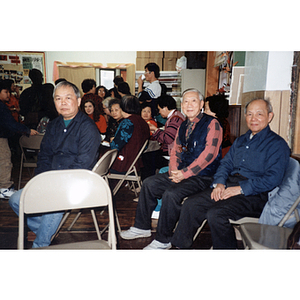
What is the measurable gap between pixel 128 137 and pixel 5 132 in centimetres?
173

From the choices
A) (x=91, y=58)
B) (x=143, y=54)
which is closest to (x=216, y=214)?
(x=143, y=54)

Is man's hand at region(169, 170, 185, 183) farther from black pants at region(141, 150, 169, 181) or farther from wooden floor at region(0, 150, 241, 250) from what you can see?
black pants at region(141, 150, 169, 181)

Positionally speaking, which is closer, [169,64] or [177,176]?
[177,176]

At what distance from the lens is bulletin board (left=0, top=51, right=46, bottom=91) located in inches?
220

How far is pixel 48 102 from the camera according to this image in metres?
3.34

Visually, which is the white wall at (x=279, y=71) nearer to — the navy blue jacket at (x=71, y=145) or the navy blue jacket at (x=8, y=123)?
the navy blue jacket at (x=71, y=145)

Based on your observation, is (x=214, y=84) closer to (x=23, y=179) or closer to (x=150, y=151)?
(x=150, y=151)

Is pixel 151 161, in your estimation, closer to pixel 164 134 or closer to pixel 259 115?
pixel 164 134

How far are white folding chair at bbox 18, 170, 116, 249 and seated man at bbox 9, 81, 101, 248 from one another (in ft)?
1.63

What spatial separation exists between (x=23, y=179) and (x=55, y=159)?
240 centimetres

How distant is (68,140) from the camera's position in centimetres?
190

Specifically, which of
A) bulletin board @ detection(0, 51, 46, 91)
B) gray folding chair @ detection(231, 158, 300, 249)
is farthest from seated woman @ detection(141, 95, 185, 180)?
bulletin board @ detection(0, 51, 46, 91)

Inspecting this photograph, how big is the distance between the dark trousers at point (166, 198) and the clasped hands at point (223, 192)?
214mm
